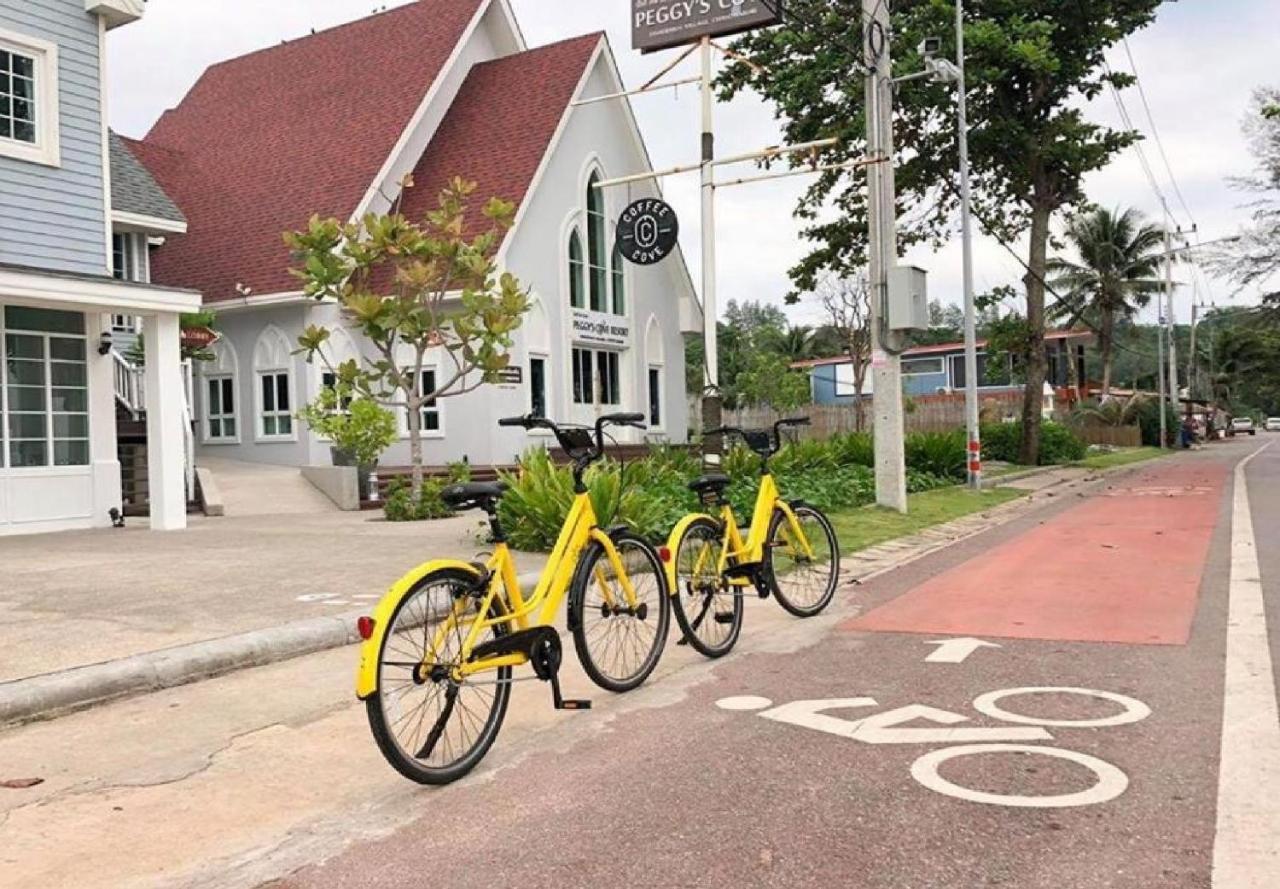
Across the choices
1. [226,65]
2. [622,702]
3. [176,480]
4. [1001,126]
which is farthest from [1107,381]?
[622,702]

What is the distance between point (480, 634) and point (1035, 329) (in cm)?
2690

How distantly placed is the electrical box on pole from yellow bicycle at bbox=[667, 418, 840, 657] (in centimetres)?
776

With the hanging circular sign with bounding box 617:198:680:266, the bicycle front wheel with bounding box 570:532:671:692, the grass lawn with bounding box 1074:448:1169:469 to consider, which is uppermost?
the hanging circular sign with bounding box 617:198:680:266

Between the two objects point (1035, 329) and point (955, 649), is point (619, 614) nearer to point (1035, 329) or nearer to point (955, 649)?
point (955, 649)

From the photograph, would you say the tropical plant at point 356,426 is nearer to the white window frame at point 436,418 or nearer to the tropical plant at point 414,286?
the tropical plant at point 414,286

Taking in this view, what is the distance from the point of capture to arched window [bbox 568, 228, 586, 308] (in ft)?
81.5

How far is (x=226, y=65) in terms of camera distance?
30.3 metres

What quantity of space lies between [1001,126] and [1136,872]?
2627 centimetres

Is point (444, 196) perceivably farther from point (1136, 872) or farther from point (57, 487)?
point (1136, 872)

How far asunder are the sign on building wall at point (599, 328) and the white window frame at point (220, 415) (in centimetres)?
753

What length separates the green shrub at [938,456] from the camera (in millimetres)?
22859

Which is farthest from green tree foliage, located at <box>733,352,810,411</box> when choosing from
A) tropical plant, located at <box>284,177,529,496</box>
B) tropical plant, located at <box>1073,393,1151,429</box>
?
tropical plant, located at <box>284,177,529,496</box>

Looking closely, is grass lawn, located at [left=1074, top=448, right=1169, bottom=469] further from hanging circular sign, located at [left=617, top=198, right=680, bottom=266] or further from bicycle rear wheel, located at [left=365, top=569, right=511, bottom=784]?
bicycle rear wheel, located at [left=365, top=569, right=511, bottom=784]

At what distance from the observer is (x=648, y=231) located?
1419 cm
